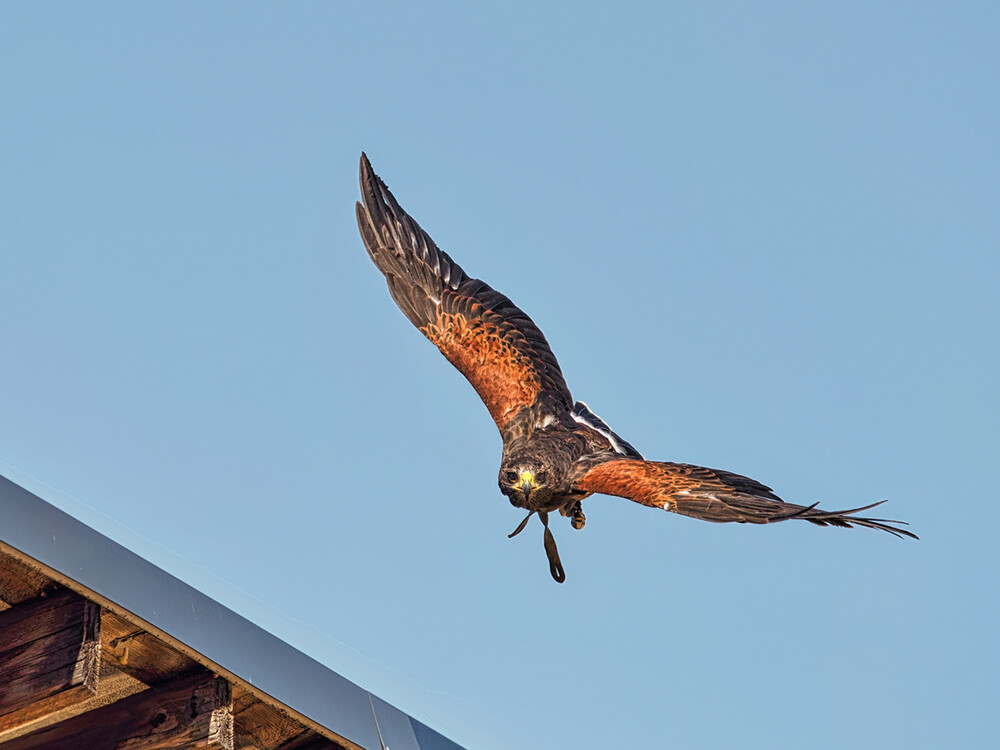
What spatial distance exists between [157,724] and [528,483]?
1923 mm

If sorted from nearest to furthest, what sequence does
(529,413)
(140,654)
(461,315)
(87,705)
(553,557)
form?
(140,654), (87,705), (553,557), (529,413), (461,315)

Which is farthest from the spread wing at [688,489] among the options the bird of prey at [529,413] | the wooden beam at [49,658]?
the wooden beam at [49,658]

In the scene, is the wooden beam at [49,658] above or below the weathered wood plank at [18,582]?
below

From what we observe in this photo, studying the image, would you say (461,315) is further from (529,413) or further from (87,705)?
(87,705)

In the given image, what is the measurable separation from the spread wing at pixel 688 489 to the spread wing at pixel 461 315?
82 centimetres

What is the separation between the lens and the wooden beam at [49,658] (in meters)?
3.65

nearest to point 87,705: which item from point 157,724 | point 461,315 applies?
point 157,724

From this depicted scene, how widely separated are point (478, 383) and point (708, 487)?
1.47 metres

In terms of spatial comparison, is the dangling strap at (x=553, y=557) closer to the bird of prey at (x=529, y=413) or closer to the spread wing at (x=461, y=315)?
the bird of prey at (x=529, y=413)

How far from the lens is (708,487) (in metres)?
5.44

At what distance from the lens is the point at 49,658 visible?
372 centimetres

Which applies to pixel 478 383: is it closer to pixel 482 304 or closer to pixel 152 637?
pixel 482 304

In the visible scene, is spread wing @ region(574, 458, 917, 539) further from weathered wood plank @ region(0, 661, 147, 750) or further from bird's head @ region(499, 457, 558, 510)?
weathered wood plank @ region(0, 661, 147, 750)

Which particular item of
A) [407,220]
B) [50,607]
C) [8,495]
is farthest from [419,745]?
[407,220]
